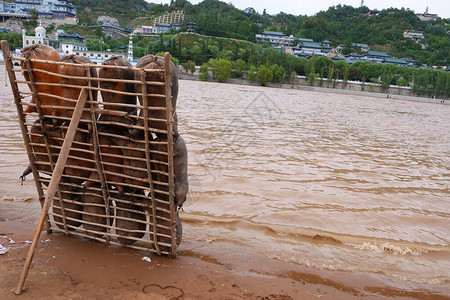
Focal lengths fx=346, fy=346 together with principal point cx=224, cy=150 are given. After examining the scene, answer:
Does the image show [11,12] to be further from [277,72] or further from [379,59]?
[379,59]

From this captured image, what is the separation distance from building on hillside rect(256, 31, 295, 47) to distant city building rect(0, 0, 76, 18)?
6035cm

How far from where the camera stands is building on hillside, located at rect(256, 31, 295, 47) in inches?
4437

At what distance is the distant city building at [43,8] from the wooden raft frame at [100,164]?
117 metres

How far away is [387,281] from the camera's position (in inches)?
142

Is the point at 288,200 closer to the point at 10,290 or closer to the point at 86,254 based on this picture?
the point at 86,254

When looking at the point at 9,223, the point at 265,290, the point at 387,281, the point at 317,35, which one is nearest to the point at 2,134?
the point at 9,223

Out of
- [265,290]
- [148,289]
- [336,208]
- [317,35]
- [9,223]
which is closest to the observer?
[148,289]

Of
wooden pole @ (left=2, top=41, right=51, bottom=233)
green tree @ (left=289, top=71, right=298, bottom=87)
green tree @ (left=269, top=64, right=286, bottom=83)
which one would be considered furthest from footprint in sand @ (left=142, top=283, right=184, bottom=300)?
green tree @ (left=289, top=71, right=298, bottom=87)

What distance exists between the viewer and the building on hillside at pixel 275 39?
112688mm

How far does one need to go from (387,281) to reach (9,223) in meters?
4.26

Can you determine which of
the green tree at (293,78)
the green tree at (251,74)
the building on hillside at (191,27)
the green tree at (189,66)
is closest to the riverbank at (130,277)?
the green tree at (251,74)

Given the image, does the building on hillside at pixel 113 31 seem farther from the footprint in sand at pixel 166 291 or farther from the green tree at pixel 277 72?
the footprint in sand at pixel 166 291

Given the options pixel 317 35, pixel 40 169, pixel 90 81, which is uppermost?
pixel 317 35

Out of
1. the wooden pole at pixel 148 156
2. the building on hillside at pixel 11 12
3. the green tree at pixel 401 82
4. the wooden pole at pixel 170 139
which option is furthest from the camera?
the building on hillside at pixel 11 12
